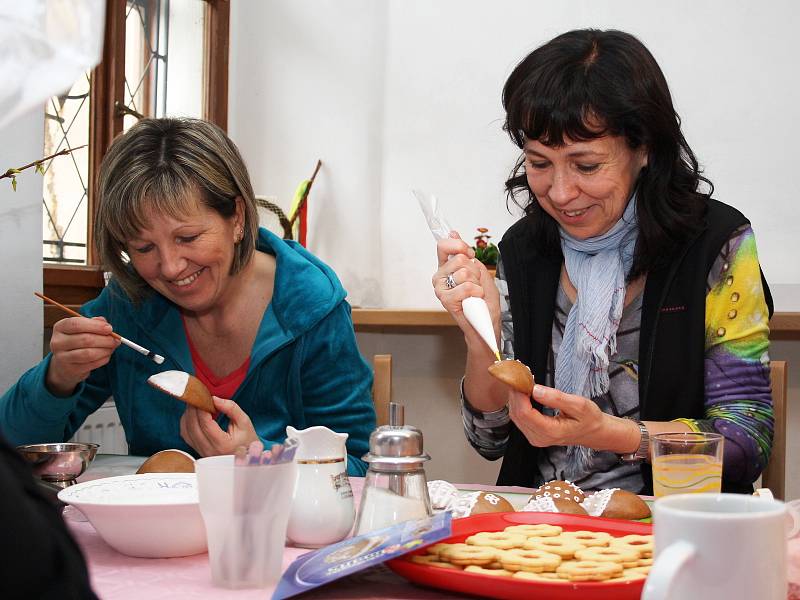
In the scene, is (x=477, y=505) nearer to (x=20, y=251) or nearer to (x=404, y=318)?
(x=20, y=251)

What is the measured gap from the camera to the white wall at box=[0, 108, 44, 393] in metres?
1.74

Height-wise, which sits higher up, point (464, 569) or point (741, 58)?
point (741, 58)

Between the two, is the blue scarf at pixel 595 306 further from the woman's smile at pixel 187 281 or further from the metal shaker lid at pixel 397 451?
the metal shaker lid at pixel 397 451

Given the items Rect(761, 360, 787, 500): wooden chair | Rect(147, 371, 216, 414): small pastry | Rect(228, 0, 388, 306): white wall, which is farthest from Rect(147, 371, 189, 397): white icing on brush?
Rect(228, 0, 388, 306): white wall

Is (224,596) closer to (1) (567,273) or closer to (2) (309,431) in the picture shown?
(2) (309,431)

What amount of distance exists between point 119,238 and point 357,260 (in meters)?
1.47

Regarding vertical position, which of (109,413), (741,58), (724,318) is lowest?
(109,413)

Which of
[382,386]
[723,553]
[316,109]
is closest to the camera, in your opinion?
[723,553]

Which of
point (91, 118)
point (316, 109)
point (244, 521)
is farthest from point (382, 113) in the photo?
point (244, 521)

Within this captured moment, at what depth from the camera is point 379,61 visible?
119 inches

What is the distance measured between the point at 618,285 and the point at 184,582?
3.32ft

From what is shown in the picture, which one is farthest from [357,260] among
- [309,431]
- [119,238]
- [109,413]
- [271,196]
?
[309,431]

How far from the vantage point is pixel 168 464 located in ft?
3.60

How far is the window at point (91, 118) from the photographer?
7.55ft
